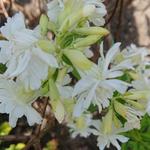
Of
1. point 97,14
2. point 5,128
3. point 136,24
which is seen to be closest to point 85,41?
point 97,14

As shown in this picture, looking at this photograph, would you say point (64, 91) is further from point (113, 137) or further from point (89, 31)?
point (113, 137)

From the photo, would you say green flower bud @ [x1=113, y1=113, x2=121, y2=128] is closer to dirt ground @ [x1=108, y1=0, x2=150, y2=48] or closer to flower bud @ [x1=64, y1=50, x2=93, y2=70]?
flower bud @ [x1=64, y1=50, x2=93, y2=70]

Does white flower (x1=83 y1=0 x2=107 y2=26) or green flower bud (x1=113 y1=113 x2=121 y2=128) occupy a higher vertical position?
white flower (x1=83 y1=0 x2=107 y2=26)

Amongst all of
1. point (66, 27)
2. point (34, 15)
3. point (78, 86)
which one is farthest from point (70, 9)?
point (34, 15)

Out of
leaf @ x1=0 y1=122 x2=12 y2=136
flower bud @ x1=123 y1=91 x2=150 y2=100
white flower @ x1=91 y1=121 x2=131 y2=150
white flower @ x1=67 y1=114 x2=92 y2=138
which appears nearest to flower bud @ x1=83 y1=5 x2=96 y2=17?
flower bud @ x1=123 y1=91 x2=150 y2=100

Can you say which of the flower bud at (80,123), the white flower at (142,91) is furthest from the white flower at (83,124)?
the white flower at (142,91)

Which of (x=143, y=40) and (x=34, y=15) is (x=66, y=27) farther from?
(x=143, y=40)
